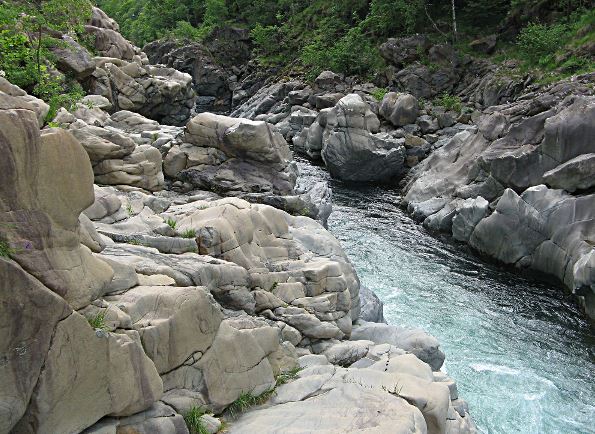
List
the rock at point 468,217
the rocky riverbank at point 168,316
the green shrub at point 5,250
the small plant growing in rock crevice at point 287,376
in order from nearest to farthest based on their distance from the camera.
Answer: the green shrub at point 5,250
the rocky riverbank at point 168,316
the small plant growing in rock crevice at point 287,376
the rock at point 468,217

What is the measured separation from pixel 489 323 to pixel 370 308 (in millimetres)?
6529

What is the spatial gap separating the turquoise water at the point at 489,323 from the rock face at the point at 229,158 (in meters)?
6.75

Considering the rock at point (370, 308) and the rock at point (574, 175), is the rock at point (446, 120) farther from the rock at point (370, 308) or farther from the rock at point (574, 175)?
the rock at point (370, 308)

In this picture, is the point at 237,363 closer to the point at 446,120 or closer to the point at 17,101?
the point at 17,101

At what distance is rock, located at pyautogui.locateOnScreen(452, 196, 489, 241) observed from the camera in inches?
1214

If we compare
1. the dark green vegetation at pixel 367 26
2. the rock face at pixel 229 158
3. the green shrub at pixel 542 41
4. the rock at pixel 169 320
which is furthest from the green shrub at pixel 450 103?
the rock at pixel 169 320

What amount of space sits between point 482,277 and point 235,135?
14179mm

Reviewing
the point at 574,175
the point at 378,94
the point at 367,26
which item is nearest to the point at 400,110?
the point at 378,94

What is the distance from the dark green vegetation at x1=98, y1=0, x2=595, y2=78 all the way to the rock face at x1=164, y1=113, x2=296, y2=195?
2945cm

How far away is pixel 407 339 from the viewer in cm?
1680

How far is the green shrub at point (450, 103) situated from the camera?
50781 mm

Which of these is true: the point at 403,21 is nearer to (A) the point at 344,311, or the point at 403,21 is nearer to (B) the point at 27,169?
(A) the point at 344,311

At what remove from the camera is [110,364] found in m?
9.19

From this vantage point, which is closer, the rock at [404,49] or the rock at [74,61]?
the rock at [74,61]
